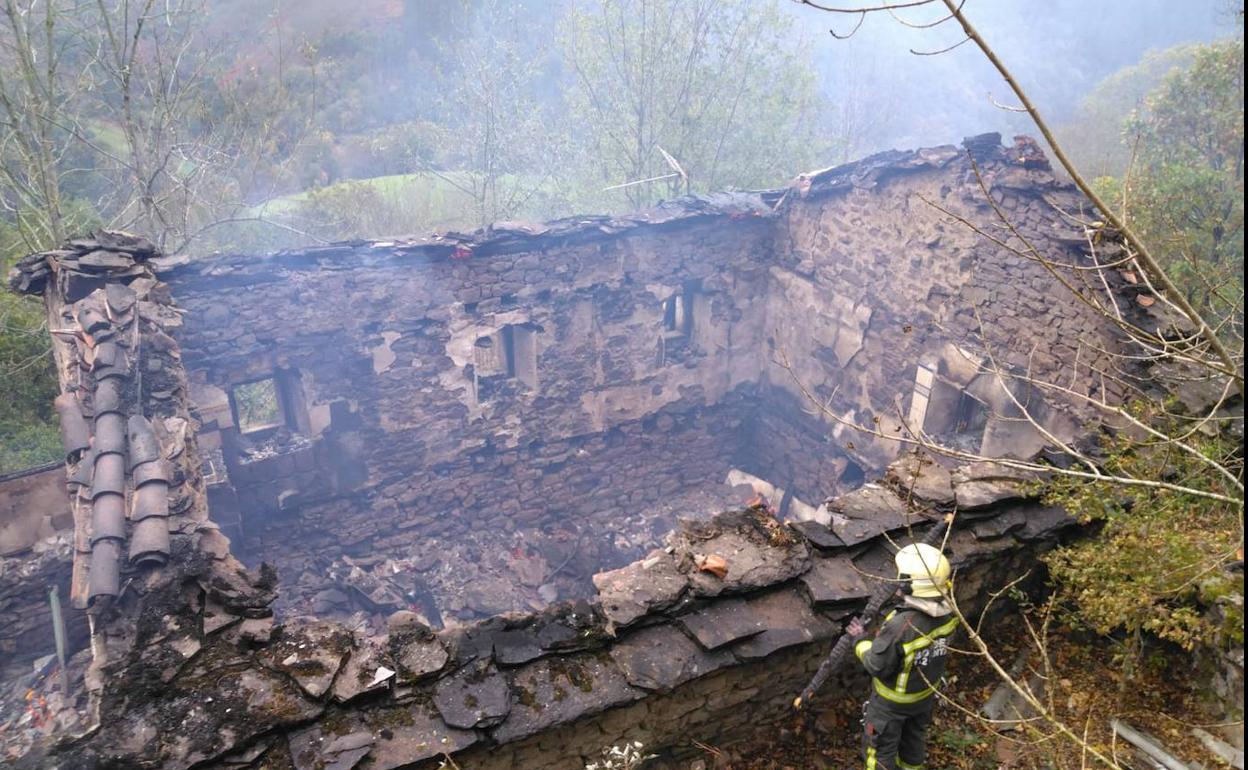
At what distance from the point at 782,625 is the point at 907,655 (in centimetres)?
67

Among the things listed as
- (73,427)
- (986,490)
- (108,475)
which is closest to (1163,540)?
(986,490)

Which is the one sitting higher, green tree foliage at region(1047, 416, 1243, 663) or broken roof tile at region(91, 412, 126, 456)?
broken roof tile at region(91, 412, 126, 456)

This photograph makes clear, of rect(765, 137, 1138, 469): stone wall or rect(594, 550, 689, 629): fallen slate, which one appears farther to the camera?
rect(765, 137, 1138, 469): stone wall

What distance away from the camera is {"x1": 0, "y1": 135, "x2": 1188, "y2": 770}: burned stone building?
3424 mm

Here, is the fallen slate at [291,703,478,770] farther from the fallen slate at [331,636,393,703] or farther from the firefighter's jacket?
the firefighter's jacket

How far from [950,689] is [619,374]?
670 centimetres

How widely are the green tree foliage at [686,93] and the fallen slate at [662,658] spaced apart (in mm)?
12491

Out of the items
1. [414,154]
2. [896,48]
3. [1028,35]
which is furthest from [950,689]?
[1028,35]

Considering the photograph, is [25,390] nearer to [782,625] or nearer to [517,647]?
[517,647]

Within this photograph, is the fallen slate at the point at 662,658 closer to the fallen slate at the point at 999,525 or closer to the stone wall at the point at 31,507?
the fallen slate at the point at 999,525

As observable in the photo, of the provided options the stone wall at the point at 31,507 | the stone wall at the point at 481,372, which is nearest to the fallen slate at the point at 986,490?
the stone wall at the point at 481,372

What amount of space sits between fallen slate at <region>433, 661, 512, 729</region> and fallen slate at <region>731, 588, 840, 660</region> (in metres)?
1.21

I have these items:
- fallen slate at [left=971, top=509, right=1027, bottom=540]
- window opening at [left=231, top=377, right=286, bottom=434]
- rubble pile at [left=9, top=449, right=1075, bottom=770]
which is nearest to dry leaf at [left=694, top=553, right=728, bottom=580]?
rubble pile at [left=9, top=449, right=1075, bottom=770]

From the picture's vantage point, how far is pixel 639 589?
12.7 ft
